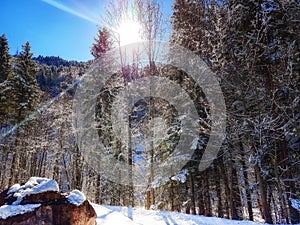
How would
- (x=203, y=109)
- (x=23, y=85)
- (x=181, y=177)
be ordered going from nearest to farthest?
(x=181, y=177), (x=203, y=109), (x=23, y=85)

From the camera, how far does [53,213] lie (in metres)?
4.18

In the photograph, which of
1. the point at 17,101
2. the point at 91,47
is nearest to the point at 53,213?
the point at 91,47

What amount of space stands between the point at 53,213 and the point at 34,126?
1511 centimetres

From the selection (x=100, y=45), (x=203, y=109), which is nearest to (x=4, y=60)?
(x=100, y=45)

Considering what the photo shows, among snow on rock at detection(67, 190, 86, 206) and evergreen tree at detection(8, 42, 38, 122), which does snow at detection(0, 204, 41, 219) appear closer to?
snow on rock at detection(67, 190, 86, 206)

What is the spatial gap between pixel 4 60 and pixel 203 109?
573 inches

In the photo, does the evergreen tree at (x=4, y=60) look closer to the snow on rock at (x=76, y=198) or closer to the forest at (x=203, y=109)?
the forest at (x=203, y=109)

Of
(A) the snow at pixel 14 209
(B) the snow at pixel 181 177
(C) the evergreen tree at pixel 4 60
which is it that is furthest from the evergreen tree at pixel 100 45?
(A) the snow at pixel 14 209

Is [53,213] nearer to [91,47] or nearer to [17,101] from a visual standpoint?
[91,47]

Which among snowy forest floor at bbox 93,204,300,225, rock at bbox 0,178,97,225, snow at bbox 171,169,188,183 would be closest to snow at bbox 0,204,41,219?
rock at bbox 0,178,97,225

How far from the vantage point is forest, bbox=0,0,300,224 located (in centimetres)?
688

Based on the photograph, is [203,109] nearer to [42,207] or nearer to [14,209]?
[42,207]

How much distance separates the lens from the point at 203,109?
10.3m

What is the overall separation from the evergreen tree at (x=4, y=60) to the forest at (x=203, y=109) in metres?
0.07
